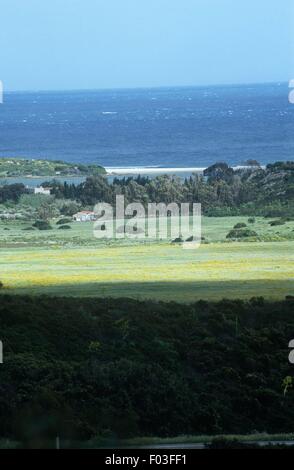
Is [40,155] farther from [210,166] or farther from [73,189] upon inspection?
[210,166]

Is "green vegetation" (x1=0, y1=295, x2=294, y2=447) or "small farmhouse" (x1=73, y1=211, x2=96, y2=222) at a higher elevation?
"small farmhouse" (x1=73, y1=211, x2=96, y2=222)

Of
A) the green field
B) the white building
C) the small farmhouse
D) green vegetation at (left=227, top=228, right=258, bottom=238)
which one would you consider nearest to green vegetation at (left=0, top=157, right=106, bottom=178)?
the white building

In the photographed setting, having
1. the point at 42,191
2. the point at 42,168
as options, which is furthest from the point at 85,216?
the point at 42,168

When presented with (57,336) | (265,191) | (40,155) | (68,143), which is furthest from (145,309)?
(68,143)

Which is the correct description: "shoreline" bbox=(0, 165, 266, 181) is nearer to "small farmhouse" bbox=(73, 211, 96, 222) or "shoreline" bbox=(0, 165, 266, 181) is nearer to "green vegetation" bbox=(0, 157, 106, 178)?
"green vegetation" bbox=(0, 157, 106, 178)

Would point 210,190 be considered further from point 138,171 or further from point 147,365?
point 147,365

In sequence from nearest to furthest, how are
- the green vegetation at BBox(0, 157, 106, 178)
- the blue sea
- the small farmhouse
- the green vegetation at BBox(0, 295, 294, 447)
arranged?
1. the green vegetation at BBox(0, 295, 294, 447)
2. the small farmhouse
3. the green vegetation at BBox(0, 157, 106, 178)
4. the blue sea
